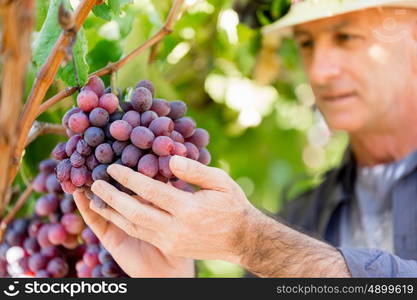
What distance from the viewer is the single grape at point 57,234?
1.11 m

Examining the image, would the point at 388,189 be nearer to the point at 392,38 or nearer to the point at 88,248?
the point at 392,38

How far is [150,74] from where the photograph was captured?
1.37m

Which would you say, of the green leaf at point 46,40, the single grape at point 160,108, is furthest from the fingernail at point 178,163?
the green leaf at point 46,40

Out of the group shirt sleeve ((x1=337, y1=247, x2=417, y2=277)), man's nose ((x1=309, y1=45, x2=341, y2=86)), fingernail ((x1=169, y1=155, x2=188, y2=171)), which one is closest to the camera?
fingernail ((x1=169, y1=155, x2=188, y2=171))

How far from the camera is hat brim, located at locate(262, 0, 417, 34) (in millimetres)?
1581

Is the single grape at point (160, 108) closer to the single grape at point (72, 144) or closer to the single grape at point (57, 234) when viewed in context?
the single grape at point (72, 144)

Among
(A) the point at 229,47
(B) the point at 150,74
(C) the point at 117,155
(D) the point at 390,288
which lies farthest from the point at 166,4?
(D) the point at 390,288

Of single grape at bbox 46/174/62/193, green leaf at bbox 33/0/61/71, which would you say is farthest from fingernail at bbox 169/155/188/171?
single grape at bbox 46/174/62/193

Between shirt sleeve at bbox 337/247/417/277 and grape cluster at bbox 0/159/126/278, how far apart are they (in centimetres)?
42

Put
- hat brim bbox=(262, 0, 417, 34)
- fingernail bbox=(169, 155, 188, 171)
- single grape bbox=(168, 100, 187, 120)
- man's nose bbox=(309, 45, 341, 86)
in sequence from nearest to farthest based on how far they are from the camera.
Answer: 1. fingernail bbox=(169, 155, 188, 171)
2. single grape bbox=(168, 100, 187, 120)
3. hat brim bbox=(262, 0, 417, 34)
4. man's nose bbox=(309, 45, 341, 86)

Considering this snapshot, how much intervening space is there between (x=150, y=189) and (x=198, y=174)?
2.9 inches

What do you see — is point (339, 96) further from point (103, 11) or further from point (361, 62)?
point (103, 11)

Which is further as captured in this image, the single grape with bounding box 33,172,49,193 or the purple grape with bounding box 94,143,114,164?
the single grape with bounding box 33,172,49,193

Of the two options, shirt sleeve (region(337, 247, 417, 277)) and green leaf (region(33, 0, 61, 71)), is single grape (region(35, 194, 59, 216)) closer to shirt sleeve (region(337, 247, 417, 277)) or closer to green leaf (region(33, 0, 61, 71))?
green leaf (region(33, 0, 61, 71))
